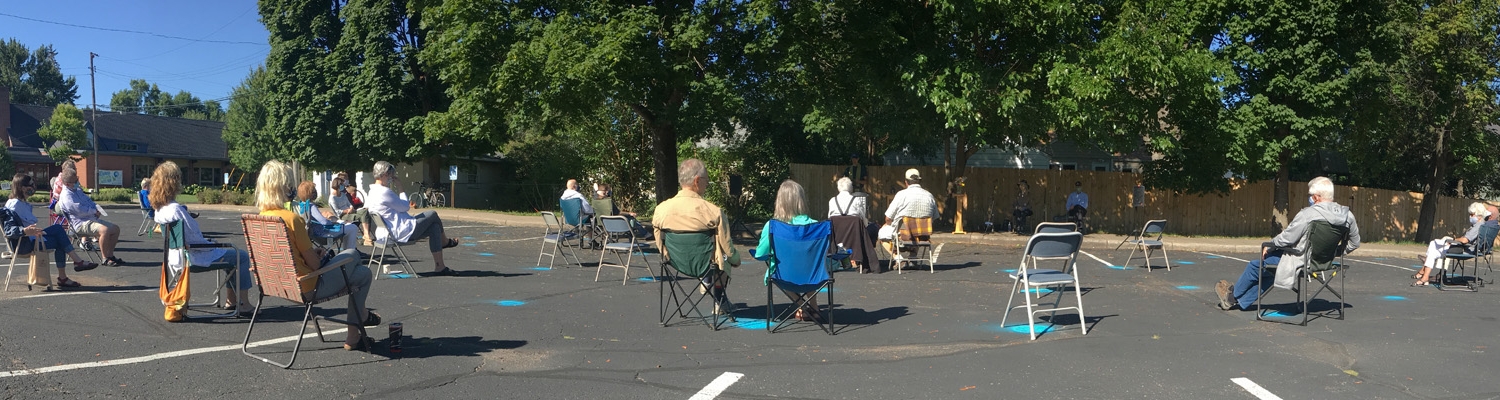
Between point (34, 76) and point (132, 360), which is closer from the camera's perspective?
point (132, 360)

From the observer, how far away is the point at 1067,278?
6867mm

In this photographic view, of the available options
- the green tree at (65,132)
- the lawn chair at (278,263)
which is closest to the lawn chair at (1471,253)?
the lawn chair at (278,263)

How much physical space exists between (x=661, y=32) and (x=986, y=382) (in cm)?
1150

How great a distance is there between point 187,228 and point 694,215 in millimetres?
3703

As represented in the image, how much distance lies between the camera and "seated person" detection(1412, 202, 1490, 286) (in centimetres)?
1055

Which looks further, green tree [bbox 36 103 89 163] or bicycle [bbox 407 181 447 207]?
green tree [bbox 36 103 89 163]

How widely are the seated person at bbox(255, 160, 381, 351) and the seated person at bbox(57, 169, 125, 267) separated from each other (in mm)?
6040

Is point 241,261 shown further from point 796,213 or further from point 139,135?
point 139,135

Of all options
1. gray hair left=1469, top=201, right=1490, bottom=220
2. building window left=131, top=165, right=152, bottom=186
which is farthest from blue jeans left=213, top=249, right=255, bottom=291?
building window left=131, top=165, right=152, bottom=186

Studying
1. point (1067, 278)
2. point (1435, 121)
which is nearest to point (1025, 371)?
point (1067, 278)

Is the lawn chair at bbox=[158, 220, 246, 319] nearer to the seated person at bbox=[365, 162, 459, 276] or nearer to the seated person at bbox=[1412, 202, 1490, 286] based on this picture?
the seated person at bbox=[365, 162, 459, 276]

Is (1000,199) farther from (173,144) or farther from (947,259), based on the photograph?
(173,144)

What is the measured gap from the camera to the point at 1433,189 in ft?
74.3

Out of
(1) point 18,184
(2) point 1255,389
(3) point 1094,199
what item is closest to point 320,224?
(1) point 18,184
